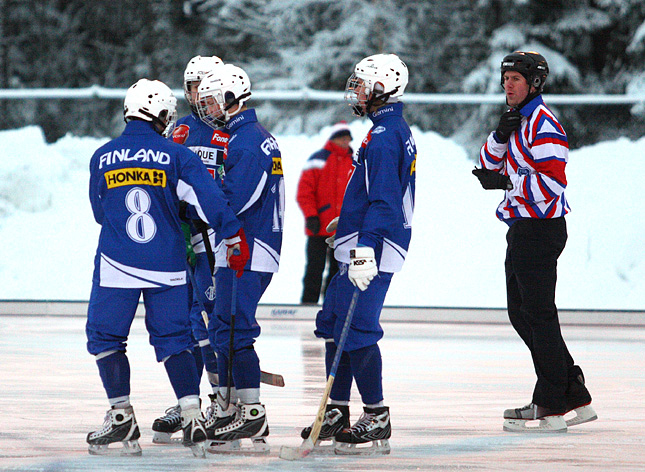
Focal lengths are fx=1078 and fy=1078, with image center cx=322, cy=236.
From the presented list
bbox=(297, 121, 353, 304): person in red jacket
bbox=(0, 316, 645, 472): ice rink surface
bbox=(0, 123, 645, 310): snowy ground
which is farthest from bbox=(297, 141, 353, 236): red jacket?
bbox=(0, 316, 645, 472): ice rink surface

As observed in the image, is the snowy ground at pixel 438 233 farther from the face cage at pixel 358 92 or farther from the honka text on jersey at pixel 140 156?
the honka text on jersey at pixel 140 156

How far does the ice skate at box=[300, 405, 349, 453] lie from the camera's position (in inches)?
168

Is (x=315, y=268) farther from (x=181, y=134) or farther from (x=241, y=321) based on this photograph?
(x=241, y=321)

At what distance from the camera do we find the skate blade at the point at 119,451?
4.02 meters

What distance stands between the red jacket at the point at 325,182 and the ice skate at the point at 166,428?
554cm

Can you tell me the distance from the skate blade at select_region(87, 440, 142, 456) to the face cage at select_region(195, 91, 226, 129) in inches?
52.5

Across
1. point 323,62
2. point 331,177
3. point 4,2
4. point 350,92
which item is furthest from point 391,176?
point 4,2

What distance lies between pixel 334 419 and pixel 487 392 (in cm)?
172

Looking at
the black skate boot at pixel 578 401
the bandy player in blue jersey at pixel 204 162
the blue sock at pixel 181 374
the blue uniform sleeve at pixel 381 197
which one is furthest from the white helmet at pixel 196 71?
the black skate boot at pixel 578 401

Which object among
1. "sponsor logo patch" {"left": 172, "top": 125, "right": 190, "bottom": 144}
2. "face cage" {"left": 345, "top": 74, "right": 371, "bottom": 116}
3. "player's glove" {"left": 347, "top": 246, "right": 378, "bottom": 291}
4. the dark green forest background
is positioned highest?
the dark green forest background

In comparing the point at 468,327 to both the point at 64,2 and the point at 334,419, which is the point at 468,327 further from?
the point at 64,2

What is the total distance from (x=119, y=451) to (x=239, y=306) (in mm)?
718

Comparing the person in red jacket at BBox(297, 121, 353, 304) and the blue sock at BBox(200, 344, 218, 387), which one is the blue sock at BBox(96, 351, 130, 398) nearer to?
the blue sock at BBox(200, 344, 218, 387)

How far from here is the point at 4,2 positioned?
1483 centimetres
